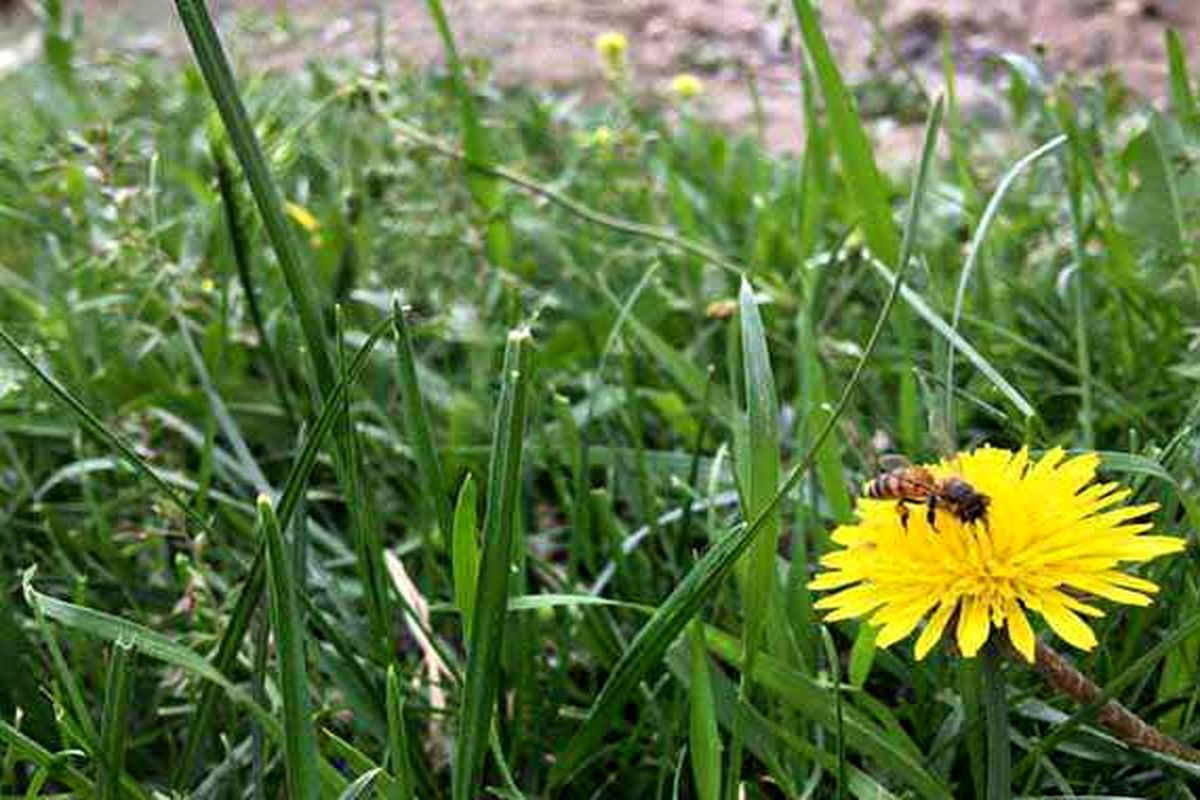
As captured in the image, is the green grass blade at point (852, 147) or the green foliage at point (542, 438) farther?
the green grass blade at point (852, 147)

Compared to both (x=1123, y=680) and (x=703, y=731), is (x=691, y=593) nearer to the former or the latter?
(x=703, y=731)

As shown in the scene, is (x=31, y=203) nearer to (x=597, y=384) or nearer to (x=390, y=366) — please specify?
(x=390, y=366)

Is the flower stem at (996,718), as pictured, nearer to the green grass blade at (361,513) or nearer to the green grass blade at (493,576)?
the green grass blade at (493,576)

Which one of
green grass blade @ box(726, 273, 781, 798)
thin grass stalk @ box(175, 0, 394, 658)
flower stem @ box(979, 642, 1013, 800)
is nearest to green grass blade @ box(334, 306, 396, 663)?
thin grass stalk @ box(175, 0, 394, 658)

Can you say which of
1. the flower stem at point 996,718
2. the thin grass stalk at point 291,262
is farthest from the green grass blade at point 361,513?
the flower stem at point 996,718

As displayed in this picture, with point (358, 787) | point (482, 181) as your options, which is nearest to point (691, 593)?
point (358, 787)

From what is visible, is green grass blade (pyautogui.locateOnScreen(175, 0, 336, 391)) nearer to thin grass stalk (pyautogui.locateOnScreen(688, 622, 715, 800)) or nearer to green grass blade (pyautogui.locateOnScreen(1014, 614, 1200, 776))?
thin grass stalk (pyautogui.locateOnScreen(688, 622, 715, 800))
